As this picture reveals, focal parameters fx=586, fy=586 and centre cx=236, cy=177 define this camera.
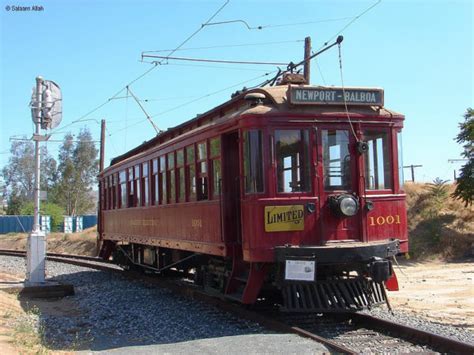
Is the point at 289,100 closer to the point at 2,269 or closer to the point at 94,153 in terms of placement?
the point at 2,269

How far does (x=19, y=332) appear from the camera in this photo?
8.02 meters

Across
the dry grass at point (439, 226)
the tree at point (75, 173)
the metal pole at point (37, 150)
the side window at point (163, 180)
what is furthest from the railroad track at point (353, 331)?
the tree at point (75, 173)

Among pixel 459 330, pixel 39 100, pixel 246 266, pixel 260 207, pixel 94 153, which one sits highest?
pixel 94 153

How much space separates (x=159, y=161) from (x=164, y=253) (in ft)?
8.07

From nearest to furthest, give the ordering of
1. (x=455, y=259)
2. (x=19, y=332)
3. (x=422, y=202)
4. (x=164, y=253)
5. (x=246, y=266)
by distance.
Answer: (x=19, y=332), (x=246, y=266), (x=164, y=253), (x=455, y=259), (x=422, y=202)

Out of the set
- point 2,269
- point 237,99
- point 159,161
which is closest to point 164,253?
point 159,161

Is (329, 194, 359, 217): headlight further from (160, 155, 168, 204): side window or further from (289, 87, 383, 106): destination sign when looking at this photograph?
(160, 155, 168, 204): side window

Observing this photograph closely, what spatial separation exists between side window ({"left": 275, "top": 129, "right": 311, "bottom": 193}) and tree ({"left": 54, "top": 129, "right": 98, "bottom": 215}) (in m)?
57.1

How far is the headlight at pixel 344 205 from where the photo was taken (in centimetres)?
823

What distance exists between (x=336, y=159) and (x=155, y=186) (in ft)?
17.3

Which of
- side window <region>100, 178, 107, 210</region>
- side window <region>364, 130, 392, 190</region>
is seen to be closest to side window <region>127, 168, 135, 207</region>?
side window <region>100, 178, 107, 210</region>

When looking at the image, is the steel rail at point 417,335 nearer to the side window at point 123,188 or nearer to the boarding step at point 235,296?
the boarding step at point 235,296

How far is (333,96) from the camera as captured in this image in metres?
8.59

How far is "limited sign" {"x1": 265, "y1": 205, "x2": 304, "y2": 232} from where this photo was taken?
320 inches
